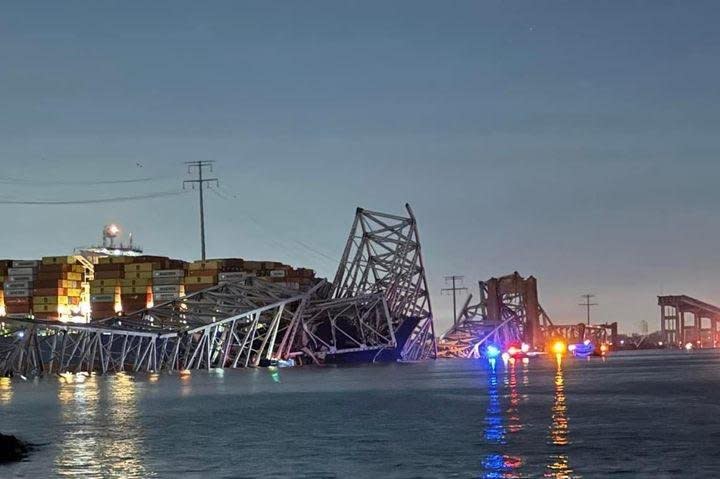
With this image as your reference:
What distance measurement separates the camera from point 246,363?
167500 mm

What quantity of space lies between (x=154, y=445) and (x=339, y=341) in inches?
5515

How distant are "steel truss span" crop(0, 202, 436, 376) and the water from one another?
65834 millimetres

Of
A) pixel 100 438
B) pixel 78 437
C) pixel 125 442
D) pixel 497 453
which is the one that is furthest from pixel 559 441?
pixel 78 437

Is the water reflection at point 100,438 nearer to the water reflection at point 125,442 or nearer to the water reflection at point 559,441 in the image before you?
the water reflection at point 125,442

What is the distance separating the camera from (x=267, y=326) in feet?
582

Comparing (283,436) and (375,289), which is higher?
(375,289)

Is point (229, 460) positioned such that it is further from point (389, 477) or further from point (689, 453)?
point (689, 453)

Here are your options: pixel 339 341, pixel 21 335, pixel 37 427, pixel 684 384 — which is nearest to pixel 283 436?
pixel 37 427

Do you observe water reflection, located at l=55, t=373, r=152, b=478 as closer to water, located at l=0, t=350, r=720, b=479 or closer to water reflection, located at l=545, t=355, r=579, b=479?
water, located at l=0, t=350, r=720, b=479

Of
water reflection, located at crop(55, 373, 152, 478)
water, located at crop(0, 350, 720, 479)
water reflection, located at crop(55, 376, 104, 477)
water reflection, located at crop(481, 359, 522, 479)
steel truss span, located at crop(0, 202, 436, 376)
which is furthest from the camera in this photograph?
steel truss span, located at crop(0, 202, 436, 376)

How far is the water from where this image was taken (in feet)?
120

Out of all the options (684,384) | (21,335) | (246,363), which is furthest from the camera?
(246,363)

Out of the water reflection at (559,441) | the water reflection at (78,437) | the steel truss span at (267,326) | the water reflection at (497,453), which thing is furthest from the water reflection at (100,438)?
the steel truss span at (267,326)

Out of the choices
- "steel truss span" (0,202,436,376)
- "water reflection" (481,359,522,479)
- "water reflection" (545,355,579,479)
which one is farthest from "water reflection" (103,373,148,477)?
"steel truss span" (0,202,436,376)
